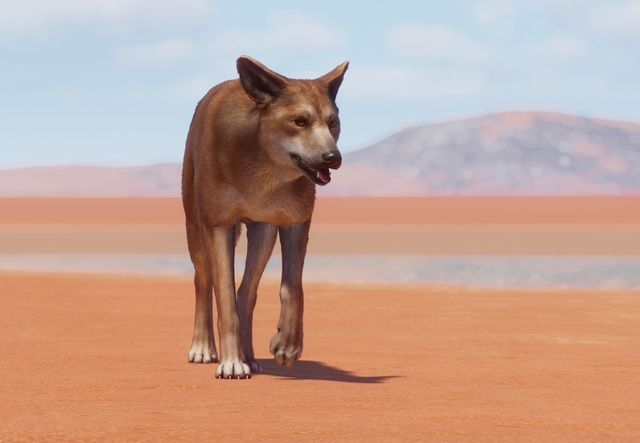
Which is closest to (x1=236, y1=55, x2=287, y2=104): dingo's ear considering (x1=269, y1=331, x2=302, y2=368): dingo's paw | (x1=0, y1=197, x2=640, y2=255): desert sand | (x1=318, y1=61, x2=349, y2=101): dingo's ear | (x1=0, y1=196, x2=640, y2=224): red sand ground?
(x1=318, y1=61, x2=349, y2=101): dingo's ear

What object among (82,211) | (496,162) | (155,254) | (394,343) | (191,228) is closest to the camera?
(191,228)

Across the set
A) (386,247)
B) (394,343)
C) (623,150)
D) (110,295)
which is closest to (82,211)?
(386,247)

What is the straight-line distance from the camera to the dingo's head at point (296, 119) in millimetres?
7113

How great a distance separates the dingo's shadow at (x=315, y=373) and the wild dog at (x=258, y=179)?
174 millimetres

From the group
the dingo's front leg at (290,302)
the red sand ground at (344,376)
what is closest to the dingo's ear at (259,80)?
the dingo's front leg at (290,302)

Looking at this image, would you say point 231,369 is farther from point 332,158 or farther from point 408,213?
point 408,213

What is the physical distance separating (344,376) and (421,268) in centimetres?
1597

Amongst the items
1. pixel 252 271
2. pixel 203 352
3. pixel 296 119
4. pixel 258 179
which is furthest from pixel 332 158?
pixel 203 352

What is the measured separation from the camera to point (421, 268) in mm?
23797

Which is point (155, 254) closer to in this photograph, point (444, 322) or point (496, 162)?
point (444, 322)

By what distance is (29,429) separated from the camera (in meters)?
5.89

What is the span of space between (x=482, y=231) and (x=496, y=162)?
138203 mm

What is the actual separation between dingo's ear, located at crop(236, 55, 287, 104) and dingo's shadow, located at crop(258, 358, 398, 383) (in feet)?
6.10

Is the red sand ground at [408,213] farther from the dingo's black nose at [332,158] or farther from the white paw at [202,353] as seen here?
the dingo's black nose at [332,158]
